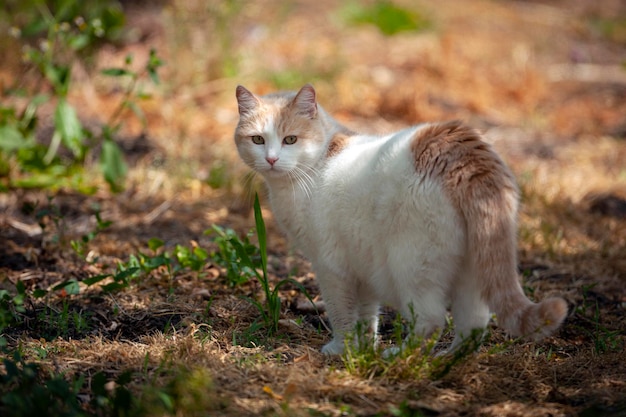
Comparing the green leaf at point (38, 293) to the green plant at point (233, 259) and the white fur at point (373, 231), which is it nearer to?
the green plant at point (233, 259)

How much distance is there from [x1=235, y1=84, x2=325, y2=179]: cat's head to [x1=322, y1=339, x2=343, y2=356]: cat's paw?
73 cm

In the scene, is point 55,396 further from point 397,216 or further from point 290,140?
point 290,140

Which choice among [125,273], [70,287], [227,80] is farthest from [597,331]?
[227,80]

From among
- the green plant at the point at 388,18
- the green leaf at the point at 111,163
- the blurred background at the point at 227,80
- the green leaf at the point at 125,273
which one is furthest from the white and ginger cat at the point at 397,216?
the green plant at the point at 388,18

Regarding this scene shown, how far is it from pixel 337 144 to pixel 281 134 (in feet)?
0.83

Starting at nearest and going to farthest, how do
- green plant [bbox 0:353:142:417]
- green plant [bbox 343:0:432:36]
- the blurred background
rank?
green plant [bbox 0:353:142:417], the blurred background, green plant [bbox 343:0:432:36]

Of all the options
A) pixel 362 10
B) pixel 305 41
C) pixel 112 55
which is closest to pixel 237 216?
pixel 112 55

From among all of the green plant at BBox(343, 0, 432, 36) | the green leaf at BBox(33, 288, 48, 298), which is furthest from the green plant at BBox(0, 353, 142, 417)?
the green plant at BBox(343, 0, 432, 36)

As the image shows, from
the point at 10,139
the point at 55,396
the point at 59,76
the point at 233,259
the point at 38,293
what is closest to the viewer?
the point at 55,396

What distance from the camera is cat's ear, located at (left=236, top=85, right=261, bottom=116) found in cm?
296

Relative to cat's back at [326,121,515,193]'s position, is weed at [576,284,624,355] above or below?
below

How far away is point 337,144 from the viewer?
2979mm

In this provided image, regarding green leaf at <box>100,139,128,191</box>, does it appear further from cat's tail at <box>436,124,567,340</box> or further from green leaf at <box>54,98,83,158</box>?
cat's tail at <box>436,124,567,340</box>

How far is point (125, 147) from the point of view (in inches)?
207
